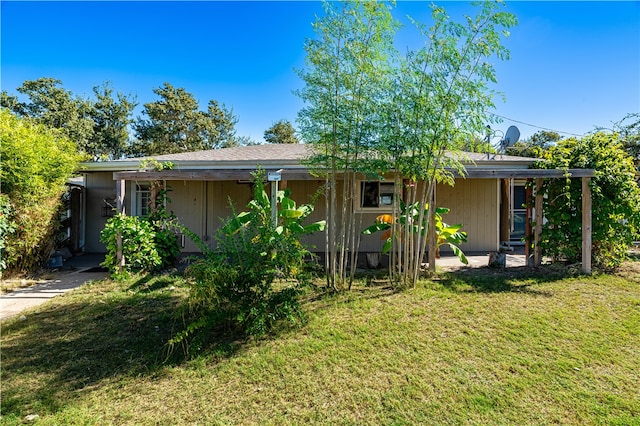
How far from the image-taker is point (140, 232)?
6.09m

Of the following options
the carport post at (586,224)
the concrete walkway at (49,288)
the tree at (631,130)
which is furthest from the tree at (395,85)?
the tree at (631,130)

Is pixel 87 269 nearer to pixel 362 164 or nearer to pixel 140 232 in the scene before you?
pixel 140 232

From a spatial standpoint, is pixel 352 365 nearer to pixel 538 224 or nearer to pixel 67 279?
pixel 538 224

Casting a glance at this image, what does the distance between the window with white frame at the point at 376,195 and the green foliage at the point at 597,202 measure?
11.4 ft

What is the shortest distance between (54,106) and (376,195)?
23.1 m

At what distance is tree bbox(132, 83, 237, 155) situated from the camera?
2303 cm

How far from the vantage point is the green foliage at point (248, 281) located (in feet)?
10.6

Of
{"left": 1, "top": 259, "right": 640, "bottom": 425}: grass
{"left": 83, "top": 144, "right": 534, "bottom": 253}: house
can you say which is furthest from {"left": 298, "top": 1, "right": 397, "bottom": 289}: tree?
{"left": 83, "top": 144, "right": 534, "bottom": 253}: house

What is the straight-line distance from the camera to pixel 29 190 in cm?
605

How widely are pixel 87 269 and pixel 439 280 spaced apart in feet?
24.9

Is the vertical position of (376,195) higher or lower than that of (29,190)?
higher

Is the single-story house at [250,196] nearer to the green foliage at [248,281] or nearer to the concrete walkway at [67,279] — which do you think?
the concrete walkway at [67,279]

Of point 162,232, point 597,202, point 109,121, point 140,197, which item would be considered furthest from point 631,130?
point 109,121

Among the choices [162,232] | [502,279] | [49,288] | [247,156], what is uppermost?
[247,156]
